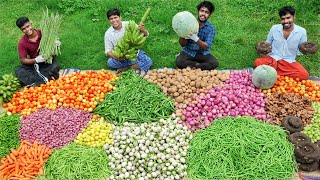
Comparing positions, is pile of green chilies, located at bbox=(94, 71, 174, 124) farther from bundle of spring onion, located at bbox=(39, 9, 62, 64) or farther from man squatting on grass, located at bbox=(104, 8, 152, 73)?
bundle of spring onion, located at bbox=(39, 9, 62, 64)

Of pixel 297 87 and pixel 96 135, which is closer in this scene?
pixel 96 135

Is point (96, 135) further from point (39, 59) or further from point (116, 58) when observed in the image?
point (39, 59)

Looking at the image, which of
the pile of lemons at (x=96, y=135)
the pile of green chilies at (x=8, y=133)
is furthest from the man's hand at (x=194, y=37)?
the pile of green chilies at (x=8, y=133)

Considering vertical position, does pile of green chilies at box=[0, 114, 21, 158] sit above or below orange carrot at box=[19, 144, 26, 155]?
above

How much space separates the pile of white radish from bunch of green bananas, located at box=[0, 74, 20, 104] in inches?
77.7

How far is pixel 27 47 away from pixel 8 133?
5.68ft

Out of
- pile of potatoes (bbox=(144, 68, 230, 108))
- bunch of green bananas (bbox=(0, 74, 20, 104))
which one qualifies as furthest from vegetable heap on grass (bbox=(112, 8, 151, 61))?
bunch of green bananas (bbox=(0, 74, 20, 104))

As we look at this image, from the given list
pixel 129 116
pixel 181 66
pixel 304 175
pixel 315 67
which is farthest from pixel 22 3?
pixel 304 175

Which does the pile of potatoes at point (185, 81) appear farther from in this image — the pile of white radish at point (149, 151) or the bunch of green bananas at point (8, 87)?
the bunch of green bananas at point (8, 87)

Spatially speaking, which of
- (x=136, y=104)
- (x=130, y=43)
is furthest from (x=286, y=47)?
(x=136, y=104)

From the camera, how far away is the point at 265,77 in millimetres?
5594

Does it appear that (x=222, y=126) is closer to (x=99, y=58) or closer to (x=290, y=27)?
(x=290, y=27)

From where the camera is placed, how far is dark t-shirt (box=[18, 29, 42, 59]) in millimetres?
6254

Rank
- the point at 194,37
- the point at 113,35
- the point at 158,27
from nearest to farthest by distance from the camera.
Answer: the point at 194,37 → the point at 113,35 → the point at 158,27
